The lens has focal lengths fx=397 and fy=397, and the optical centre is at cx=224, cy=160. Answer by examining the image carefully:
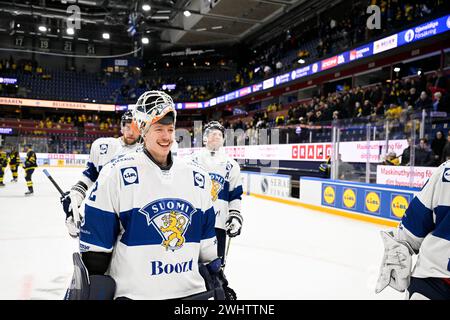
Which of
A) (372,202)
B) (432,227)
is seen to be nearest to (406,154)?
(372,202)

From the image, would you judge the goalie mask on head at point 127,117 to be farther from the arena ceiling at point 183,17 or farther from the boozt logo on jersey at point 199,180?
the arena ceiling at point 183,17

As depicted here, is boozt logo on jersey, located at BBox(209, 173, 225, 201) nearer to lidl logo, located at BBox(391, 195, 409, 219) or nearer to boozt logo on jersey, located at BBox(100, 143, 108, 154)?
boozt logo on jersey, located at BBox(100, 143, 108, 154)

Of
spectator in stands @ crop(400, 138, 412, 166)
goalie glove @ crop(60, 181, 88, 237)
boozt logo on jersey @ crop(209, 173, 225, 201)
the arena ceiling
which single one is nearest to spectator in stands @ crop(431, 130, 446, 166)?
spectator in stands @ crop(400, 138, 412, 166)

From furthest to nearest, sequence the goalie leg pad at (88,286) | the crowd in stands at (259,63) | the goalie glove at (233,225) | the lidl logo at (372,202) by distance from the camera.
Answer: the crowd in stands at (259,63), the lidl logo at (372,202), the goalie glove at (233,225), the goalie leg pad at (88,286)

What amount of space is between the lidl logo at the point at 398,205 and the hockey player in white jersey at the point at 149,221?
246 inches

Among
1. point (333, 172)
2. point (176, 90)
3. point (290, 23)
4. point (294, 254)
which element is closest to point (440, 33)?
point (333, 172)

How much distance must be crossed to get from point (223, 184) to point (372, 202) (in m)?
5.23

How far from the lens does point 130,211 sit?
1559 mm

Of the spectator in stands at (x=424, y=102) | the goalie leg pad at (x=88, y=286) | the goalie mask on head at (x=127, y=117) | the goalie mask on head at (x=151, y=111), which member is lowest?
the goalie leg pad at (x=88, y=286)

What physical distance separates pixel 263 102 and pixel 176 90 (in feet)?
29.9

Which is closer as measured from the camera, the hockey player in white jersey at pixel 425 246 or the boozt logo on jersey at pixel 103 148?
the hockey player in white jersey at pixel 425 246

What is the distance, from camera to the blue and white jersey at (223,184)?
3.52 m

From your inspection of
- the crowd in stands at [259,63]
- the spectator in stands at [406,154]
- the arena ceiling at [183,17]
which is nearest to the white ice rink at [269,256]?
the spectator in stands at [406,154]
